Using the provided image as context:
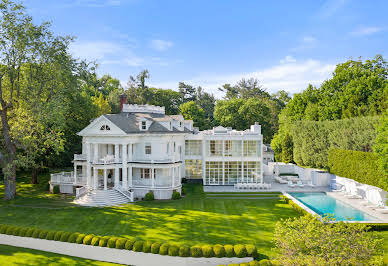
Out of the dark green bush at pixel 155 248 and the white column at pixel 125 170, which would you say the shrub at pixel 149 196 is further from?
the dark green bush at pixel 155 248

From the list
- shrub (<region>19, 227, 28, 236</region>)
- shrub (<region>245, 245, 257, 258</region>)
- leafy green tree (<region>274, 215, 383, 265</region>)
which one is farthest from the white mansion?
leafy green tree (<region>274, 215, 383, 265</region>)

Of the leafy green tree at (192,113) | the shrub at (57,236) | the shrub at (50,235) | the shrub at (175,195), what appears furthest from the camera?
the leafy green tree at (192,113)

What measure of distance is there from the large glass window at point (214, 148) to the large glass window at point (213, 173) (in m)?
1.34

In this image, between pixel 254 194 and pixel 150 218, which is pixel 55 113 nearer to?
pixel 150 218

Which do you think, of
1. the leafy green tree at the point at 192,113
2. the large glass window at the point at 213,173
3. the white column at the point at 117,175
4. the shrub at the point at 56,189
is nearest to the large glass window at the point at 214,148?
the large glass window at the point at 213,173

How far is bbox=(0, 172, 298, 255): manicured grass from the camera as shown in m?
21.2

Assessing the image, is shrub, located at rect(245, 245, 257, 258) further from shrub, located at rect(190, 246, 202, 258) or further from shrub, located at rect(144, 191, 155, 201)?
shrub, located at rect(144, 191, 155, 201)

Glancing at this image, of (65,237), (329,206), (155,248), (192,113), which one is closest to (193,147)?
(329,206)

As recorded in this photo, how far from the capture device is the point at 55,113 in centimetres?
3047

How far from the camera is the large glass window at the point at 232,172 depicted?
39062 mm

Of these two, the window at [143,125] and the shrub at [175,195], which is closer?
the shrub at [175,195]

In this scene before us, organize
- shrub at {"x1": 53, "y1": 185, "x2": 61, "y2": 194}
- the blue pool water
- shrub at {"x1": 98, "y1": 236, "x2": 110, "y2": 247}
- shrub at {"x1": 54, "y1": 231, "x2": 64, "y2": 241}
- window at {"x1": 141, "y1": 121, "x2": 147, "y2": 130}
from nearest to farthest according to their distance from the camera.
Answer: shrub at {"x1": 98, "y1": 236, "x2": 110, "y2": 247}, shrub at {"x1": 54, "y1": 231, "x2": 64, "y2": 241}, the blue pool water, window at {"x1": 141, "y1": 121, "x2": 147, "y2": 130}, shrub at {"x1": 53, "y1": 185, "x2": 61, "y2": 194}

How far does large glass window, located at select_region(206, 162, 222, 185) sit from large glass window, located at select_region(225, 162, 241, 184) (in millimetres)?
933

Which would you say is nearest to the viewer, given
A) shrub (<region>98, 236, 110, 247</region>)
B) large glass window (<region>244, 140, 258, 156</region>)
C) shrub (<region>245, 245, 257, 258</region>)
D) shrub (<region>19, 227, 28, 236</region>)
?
shrub (<region>245, 245, 257, 258</region>)
